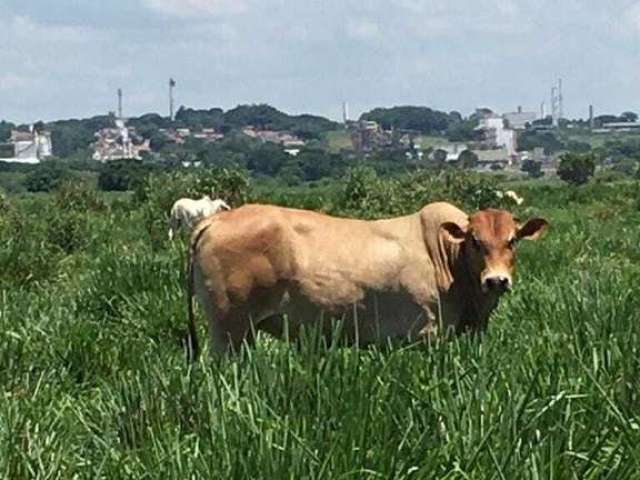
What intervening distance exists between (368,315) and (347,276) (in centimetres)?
31

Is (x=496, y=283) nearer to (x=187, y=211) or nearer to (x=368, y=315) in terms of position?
(x=368, y=315)

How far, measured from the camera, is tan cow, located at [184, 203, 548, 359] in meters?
9.42

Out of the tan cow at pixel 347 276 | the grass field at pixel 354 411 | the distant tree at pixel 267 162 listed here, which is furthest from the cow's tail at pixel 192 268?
the distant tree at pixel 267 162

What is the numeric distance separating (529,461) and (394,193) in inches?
1809

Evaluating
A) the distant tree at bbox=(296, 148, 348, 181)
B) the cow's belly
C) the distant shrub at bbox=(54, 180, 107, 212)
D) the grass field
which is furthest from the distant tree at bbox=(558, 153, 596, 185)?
the grass field

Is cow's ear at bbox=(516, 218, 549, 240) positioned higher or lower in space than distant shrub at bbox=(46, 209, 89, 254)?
higher

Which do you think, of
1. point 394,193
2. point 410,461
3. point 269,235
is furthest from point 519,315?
point 394,193

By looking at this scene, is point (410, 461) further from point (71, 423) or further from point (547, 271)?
point (547, 271)

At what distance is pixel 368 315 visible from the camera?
9438 millimetres

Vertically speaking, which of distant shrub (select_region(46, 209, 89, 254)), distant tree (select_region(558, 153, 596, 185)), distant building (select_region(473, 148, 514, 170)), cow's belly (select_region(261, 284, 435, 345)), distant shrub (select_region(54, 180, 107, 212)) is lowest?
distant building (select_region(473, 148, 514, 170))

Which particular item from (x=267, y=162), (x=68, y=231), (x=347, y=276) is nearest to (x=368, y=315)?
(x=347, y=276)

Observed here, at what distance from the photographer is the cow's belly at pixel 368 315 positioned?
9.36 meters

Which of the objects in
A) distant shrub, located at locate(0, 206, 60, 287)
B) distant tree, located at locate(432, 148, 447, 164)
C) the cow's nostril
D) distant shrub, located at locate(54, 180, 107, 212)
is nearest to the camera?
the cow's nostril

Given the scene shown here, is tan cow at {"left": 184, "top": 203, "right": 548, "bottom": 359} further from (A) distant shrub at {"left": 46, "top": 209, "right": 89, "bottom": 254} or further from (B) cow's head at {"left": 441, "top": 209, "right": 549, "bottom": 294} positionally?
(A) distant shrub at {"left": 46, "top": 209, "right": 89, "bottom": 254}
